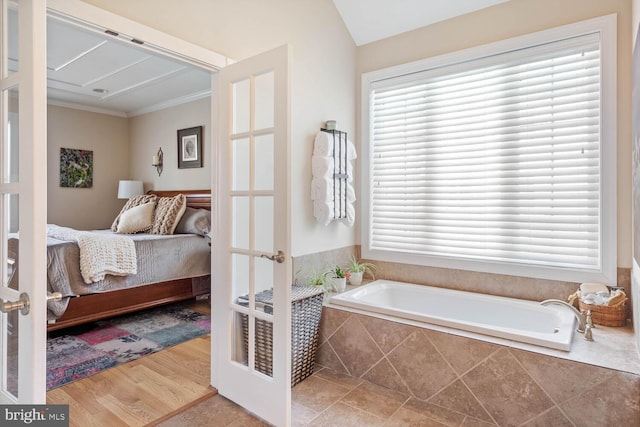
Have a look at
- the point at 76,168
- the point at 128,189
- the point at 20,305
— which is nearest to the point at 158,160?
the point at 128,189

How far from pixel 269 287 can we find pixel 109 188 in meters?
4.70

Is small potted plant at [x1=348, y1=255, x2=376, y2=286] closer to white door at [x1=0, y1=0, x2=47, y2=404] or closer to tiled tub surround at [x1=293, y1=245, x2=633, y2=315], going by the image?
tiled tub surround at [x1=293, y1=245, x2=633, y2=315]

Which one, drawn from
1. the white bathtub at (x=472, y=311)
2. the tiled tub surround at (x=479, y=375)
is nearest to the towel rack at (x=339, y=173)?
the white bathtub at (x=472, y=311)

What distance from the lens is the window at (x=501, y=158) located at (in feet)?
8.09

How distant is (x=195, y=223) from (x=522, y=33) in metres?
3.57

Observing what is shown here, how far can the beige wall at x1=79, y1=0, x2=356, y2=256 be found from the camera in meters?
2.04

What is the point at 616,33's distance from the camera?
2.37m

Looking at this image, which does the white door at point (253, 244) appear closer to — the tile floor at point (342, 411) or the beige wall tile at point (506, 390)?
the tile floor at point (342, 411)

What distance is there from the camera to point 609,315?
2248 millimetres

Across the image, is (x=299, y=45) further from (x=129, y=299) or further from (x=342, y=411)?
(x=129, y=299)

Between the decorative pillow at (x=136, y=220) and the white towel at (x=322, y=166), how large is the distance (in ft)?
8.49

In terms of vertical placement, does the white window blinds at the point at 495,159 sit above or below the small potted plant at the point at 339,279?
above

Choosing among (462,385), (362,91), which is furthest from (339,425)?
(362,91)

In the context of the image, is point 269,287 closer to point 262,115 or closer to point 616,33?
point 262,115
